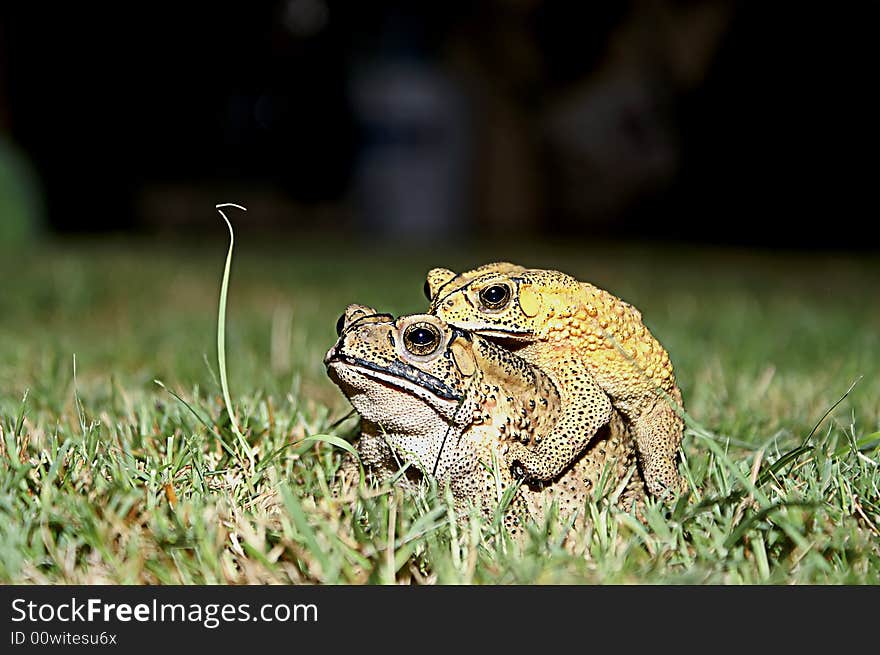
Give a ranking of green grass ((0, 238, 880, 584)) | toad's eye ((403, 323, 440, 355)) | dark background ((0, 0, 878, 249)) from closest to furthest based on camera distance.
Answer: green grass ((0, 238, 880, 584))
toad's eye ((403, 323, 440, 355))
dark background ((0, 0, 878, 249))

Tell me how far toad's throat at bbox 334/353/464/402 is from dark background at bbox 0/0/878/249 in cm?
980

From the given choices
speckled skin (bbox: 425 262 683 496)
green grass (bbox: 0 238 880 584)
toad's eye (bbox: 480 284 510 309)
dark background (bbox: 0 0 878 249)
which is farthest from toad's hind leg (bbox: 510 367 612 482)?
dark background (bbox: 0 0 878 249)

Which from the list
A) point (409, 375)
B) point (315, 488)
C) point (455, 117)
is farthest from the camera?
point (455, 117)

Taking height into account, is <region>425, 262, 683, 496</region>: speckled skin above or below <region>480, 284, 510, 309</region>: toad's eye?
below

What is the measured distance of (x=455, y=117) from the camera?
49.4ft

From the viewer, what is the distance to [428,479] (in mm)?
1731

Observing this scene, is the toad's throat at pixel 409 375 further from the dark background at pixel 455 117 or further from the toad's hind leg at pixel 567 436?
the dark background at pixel 455 117

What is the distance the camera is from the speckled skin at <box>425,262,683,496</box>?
1.70 meters

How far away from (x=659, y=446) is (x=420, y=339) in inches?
22.4

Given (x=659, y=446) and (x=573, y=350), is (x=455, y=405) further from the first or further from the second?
(x=659, y=446)

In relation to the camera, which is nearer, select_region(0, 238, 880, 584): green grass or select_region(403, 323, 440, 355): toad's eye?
select_region(0, 238, 880, 584): green grass

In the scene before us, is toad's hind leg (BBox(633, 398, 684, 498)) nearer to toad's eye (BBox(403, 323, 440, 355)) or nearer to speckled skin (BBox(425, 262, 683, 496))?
speckled skin (BBox(425, 262, 683, 496))

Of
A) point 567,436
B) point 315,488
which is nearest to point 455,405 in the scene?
point 567,436
